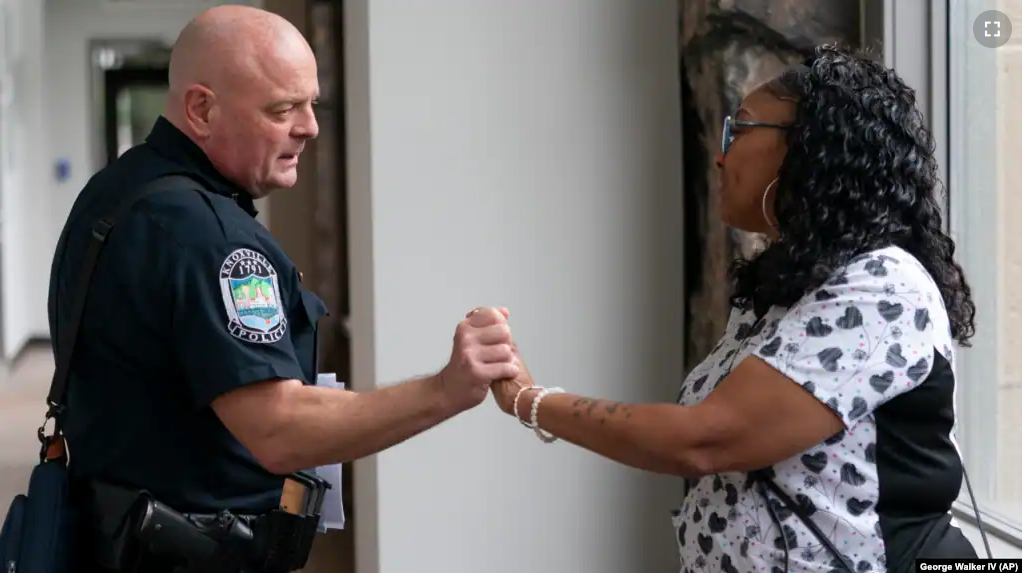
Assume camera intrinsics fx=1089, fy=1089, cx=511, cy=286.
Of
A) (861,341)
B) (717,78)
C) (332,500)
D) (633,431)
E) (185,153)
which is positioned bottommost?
(332,500)

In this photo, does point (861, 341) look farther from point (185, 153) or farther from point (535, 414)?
point (185, 153)

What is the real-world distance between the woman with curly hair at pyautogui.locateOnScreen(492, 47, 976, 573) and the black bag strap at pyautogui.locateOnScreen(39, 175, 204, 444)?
0.62 meters

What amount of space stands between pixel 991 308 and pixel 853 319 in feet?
3.13

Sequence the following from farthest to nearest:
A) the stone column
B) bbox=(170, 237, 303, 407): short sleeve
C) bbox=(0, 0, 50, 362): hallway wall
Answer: bbox=(0, 0, 50, 362): hallway wall < the stone column < bbox=(170, 237, 303, 407): short sleeve

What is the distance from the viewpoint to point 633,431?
1.44 m

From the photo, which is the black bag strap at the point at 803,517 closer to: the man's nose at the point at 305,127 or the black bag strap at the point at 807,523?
the black bag strap at the point at 807,523

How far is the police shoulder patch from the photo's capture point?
4.40 feet

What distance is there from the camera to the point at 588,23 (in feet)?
8.54

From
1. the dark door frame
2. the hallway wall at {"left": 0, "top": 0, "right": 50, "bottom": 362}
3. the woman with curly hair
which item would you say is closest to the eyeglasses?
the woman with curly hair

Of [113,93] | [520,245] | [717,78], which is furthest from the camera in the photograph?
[113,93]

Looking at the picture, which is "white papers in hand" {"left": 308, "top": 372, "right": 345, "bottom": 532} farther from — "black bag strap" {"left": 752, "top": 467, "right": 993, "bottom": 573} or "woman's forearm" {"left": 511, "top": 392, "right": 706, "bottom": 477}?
"black bag strap" {"left": 752, "top": 467, "right": 993, "bottom": 573}

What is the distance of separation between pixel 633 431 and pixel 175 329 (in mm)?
600

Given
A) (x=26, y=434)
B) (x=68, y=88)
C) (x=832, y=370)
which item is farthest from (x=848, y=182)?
(x=68, y=88)

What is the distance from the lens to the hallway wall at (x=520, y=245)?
2559 millimetres
